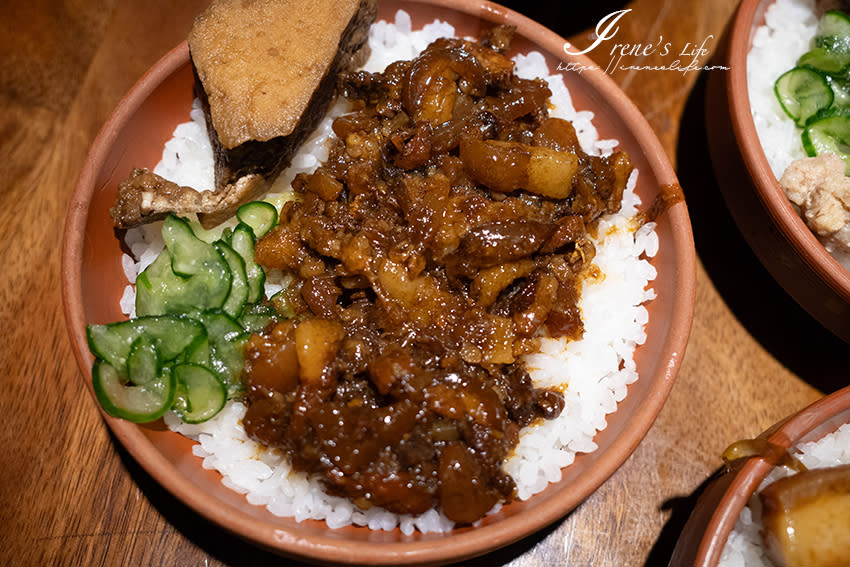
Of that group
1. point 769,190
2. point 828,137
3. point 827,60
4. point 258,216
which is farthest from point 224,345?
point 827,60

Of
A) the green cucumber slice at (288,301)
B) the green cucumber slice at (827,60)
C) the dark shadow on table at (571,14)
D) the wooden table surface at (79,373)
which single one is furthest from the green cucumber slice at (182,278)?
the green cucumber slice at (827,60)

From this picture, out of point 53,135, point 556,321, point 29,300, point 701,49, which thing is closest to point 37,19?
point 53,135

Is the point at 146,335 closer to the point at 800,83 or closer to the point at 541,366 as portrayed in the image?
the point at 541,366

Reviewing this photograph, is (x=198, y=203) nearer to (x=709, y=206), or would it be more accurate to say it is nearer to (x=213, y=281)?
(x=213, y=281)

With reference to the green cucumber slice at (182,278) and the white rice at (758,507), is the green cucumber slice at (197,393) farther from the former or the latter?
the white rice at (758,507)

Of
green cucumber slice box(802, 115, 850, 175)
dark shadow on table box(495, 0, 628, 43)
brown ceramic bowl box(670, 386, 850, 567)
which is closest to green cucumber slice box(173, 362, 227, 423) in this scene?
brown ceramic bowl box(670, 386, 850, 567)
